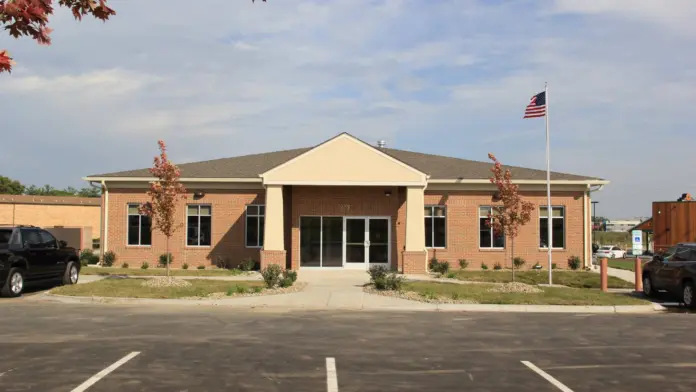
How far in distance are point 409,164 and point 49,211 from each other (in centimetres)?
4453

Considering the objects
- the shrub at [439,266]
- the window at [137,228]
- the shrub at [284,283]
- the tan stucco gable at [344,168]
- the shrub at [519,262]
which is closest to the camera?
the shrub at [284,283]

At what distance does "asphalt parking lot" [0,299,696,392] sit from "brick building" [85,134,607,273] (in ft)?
40.9

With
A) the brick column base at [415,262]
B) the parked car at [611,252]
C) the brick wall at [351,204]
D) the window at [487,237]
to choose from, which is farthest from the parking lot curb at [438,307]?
the parked car at [611,252]

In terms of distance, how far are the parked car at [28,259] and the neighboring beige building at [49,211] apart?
1503 inches

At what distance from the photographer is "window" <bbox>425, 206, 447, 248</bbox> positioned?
28375mm

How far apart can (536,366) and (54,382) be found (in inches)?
247

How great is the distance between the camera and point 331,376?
8273mm

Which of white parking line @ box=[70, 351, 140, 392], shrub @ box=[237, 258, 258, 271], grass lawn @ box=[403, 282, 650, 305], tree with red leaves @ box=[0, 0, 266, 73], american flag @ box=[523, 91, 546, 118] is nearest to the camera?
tree with red leaves @ box=[0, 0, 266, 73]

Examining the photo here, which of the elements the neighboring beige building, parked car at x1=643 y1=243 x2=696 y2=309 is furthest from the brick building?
the neighboring beige building

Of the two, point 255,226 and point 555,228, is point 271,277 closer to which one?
point 255,226

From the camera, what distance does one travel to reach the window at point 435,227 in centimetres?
2838

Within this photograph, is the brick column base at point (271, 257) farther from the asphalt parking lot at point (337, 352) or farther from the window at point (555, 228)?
the window at point (555, 228)

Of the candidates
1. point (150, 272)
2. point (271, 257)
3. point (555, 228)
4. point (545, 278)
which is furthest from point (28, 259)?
point (555, 228)

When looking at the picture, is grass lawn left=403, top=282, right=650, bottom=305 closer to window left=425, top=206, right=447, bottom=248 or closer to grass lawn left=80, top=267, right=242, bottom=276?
window left=425, top=206, right=447, bottom=248
